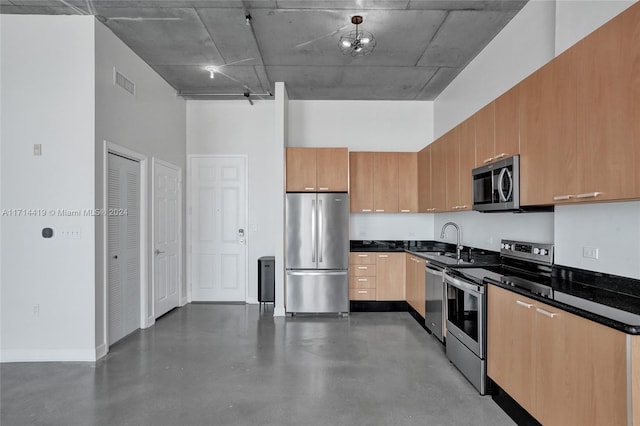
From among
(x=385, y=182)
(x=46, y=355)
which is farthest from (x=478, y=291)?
(x=46, y=355)

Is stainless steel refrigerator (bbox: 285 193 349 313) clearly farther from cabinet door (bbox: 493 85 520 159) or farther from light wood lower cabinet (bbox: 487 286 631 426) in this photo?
light wood lower cabinet (bbox: 487 286 631 426)

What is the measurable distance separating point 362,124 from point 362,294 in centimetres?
262

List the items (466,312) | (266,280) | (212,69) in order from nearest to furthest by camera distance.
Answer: (466,312) < (212,69) < (266,280)

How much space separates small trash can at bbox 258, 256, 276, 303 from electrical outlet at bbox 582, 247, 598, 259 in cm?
372

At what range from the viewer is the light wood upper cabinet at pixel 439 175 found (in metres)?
4.09

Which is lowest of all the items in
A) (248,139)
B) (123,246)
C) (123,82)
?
(123,246)

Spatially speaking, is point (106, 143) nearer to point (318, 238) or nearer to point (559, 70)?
point (318, 238)

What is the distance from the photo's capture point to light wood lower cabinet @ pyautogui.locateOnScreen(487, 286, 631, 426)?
4.85 ft

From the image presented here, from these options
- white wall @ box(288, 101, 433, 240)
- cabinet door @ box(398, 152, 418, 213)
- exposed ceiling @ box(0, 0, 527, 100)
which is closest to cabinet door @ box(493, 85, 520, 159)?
exposed ceiling @ box(0, 0, 527, 100)

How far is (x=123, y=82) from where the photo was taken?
376 centimetres

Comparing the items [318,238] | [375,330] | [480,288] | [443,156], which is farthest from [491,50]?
[375,330]

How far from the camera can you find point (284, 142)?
4.79 meters

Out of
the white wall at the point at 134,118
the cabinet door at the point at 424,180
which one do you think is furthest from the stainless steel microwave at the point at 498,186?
the white wall at the point at 134,118

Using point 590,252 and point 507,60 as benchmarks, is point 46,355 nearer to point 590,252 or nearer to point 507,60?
point 590,252
